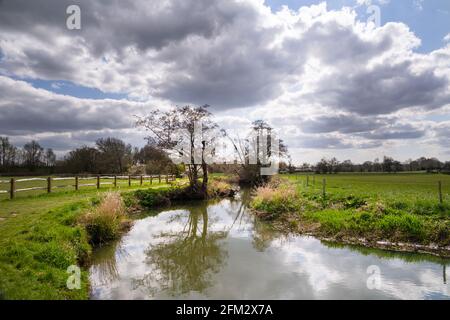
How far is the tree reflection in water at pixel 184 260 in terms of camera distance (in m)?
6.70

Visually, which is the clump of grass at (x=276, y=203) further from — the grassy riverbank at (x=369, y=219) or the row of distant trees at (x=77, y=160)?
the row of distant trees at (x=77, y=160)

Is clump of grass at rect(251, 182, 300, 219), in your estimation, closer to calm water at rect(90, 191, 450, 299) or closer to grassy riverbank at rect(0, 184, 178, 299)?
calm water at rect(90, 191, 450, 299)

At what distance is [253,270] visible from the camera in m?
7.56

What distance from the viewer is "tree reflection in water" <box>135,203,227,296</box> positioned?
6.70m

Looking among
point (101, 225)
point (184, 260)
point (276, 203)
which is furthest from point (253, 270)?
point (276, 203)

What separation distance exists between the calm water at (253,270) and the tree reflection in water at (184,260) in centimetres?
2

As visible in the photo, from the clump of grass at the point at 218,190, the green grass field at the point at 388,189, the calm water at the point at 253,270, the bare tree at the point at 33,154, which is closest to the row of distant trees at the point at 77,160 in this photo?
the bare tree at the point at 33,154

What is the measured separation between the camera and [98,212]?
10664 mm

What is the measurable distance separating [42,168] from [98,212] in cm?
4729

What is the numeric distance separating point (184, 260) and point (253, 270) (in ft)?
7.38

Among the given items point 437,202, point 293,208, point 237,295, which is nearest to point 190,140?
point 293,208

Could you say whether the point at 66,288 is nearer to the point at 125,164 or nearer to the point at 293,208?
the point at 293,208

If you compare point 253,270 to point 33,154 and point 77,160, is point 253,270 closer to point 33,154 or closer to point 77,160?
point 77,160
